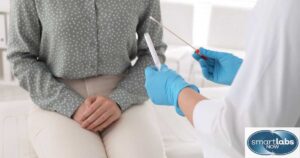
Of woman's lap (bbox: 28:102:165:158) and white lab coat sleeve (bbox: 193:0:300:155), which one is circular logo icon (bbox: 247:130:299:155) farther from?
woman's lap (bbox: 28:102:165:158)

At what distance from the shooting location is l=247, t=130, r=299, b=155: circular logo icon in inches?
33.5

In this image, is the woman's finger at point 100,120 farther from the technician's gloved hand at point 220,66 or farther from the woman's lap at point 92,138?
the technician's gloved hand at point 220,66

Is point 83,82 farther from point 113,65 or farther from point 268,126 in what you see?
point 268,126

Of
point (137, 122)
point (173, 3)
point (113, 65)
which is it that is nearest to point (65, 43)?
point (113, 65)

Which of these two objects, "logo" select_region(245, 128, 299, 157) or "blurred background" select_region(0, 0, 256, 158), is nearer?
"logo" select_region(245, 128, 299, 157)

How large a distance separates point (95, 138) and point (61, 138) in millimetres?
116

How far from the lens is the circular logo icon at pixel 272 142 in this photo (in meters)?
0.85

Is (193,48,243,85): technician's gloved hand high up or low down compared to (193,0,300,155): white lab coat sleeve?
down

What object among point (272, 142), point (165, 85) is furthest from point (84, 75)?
point (272, 142)

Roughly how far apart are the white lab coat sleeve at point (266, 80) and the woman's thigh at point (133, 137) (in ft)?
1.55

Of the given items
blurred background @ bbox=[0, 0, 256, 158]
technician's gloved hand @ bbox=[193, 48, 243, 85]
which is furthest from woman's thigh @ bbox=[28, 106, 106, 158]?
blurred background @ bbox=[0, 0, 256, 158]

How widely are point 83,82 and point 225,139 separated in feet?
2.52

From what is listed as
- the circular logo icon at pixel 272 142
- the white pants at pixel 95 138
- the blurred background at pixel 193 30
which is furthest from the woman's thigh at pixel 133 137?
the blurred background at pixel 193 30

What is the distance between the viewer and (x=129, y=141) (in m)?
1.29
